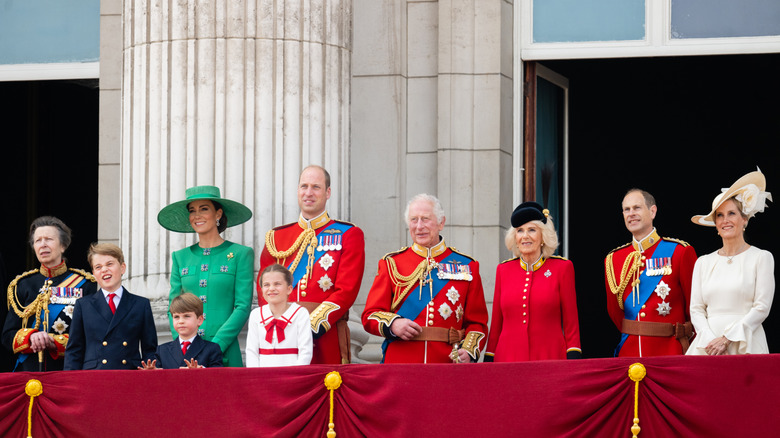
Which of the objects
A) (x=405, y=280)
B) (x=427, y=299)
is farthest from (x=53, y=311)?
(x=427, y=299)

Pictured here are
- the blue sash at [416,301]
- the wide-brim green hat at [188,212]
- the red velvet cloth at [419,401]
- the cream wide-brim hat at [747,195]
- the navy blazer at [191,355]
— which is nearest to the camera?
the red velvet cloth at [419,401]

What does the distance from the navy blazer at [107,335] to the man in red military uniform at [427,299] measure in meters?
1.38

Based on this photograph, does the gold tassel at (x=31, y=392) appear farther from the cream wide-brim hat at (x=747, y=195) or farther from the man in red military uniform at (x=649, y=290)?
the cream wide-brim hat at (x=747, y=195)

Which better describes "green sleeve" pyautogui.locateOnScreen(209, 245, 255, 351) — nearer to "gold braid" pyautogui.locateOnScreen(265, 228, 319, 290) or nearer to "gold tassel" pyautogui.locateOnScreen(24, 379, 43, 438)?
"gold braid" pyautogui.locateOnScreen(265, 228, 319, 290)

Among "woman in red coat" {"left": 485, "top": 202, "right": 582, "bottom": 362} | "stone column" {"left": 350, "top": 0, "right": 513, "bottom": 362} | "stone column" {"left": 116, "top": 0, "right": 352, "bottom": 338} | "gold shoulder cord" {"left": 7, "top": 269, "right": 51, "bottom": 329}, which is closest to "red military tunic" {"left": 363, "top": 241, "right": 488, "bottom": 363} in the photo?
"woman in red coat" {"left": 485, "top": 202, "right": 582, "bottom": 362}

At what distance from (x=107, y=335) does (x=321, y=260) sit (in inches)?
56.1

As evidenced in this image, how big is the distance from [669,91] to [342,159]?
7.18m

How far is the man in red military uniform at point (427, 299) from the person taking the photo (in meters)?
9.41

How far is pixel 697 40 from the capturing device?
12.1 metres

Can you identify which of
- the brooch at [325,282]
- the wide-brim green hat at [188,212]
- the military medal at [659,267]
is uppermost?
the wide-brim green hat at [188,212]

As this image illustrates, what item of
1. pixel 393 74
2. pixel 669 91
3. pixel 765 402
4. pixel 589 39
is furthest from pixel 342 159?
pixel 669 91

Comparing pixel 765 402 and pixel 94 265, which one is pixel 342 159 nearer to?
pixel 94 265

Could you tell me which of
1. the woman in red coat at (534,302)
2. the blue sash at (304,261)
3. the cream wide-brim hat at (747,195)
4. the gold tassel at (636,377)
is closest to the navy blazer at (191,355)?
the blue sash at (304,261)

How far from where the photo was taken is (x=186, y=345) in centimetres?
925
